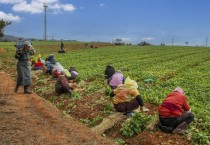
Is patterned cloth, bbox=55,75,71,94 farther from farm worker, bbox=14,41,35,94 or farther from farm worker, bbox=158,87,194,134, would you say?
farm worker, bbox=158,87,194,134

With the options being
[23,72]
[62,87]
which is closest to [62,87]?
[62,87]

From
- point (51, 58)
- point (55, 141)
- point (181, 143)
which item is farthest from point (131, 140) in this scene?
point (51, 58)

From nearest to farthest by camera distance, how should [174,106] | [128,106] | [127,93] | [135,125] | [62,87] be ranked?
1. [174,106]
2. [135,125]
3. [128,106]
4. [127,93]
5. [62,87]

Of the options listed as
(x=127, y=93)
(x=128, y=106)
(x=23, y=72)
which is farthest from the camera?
(x=23, y=72)

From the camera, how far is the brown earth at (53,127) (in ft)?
37.0

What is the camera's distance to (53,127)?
41.2 ft

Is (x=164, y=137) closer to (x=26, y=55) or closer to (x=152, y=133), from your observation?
(x=152, y=133)

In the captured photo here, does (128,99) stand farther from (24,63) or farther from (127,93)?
(24,63)

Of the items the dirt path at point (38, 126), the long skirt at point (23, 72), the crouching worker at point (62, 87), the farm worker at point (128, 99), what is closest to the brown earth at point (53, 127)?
the dirt path at point (38, 126)

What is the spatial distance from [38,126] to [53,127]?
487mm

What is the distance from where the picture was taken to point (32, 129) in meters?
12.0

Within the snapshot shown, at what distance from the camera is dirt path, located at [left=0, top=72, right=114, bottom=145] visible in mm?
11141

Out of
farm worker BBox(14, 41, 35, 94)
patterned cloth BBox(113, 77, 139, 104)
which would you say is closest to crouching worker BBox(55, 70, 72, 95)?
farm worker BBox(14, 41, 35, 94)

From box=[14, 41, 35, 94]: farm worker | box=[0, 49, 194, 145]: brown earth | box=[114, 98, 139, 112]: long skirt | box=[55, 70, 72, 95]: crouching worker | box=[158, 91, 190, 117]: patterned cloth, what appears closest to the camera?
box=[0, 49, 194, 145]: brown earth
